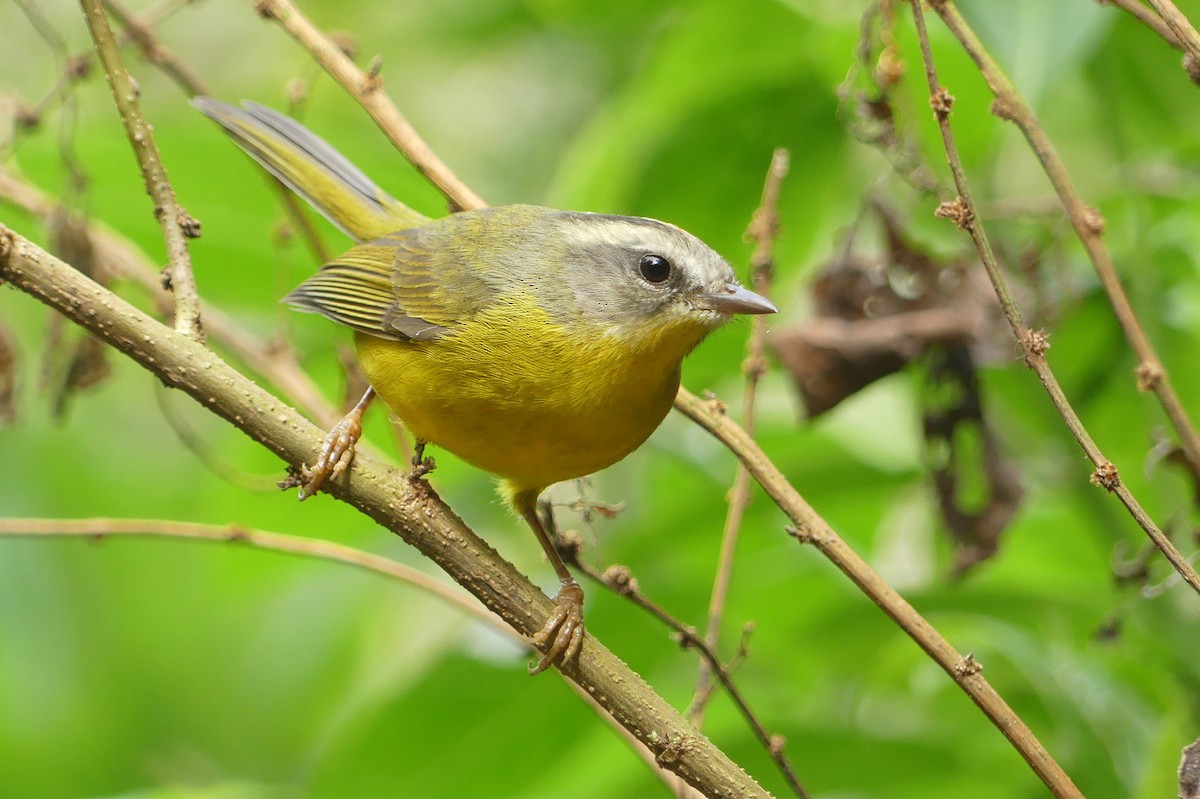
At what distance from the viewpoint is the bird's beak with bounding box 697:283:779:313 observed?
2.61 metres

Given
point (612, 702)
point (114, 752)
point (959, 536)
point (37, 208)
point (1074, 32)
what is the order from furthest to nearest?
1. point (114, 752)
2. point (37, 208)
3. point (959, 536)
4. point (1074, 32)
5. point (612, 702)

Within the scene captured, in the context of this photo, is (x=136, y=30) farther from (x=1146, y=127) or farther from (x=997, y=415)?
(x=1146, y=127)

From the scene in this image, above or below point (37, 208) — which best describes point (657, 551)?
below

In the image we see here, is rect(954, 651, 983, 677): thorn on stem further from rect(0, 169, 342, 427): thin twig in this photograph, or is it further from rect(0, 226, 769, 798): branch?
rect(0, 169, 342, 427): thin twig

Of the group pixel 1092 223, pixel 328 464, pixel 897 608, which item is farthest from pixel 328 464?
pixel 1092 223

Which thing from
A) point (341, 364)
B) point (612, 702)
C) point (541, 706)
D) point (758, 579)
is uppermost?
point (341, 364)

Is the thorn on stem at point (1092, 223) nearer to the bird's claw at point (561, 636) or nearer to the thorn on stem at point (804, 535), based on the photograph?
the thorn on stem at point (804, 535)

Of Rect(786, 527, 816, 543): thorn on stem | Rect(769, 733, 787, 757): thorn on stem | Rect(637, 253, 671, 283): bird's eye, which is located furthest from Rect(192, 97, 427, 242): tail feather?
Rect(769, 733, 787, 757): thorn on stem

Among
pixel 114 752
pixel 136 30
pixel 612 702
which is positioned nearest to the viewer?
pixel 612 702

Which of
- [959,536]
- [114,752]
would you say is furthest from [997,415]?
[114,752]

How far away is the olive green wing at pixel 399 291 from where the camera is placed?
2.89m

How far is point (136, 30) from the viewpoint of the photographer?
293 cm

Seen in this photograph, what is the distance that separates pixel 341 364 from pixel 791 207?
125 centimetres

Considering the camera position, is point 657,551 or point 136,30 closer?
point 136,30
